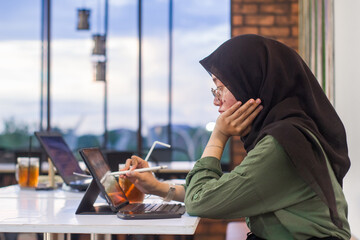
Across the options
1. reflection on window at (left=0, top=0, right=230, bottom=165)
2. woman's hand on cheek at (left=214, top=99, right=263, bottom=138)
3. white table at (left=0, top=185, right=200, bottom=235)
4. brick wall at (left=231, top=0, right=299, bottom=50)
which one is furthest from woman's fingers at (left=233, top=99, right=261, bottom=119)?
reflection on window at (left=0, top=0, right=230, bottom=165)

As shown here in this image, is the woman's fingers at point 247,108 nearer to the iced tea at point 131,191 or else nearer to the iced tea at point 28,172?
the iced tea at point 131,191

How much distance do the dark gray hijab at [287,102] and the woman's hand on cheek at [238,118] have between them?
1.0 inches

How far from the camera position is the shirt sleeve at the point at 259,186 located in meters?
1.42

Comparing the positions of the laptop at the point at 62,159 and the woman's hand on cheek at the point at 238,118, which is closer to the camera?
the woman's hand on cheek at the point at 238,118

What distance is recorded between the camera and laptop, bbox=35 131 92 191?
8.44 ft

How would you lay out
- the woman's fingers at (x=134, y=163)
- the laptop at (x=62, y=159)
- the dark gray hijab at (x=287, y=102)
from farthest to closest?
the laptop at (x=62, y=159)
the woman's fingers at (x=134, y=163)
the dark gray hijab at (x=287, y=102)

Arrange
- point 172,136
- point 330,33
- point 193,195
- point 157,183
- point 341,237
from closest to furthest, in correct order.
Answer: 1. point 341,237
2. point 193,195
3. point 157,183
4. point 330,33
5. point 172,136

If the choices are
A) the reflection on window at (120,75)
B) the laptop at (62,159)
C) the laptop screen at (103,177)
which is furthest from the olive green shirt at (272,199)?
the reflection on window at (120,75)

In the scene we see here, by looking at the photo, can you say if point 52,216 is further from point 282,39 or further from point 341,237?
point 282,39

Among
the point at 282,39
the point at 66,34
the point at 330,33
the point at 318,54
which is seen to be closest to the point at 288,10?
the point at 282,39

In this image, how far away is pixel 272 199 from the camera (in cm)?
144

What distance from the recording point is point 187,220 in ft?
5.30

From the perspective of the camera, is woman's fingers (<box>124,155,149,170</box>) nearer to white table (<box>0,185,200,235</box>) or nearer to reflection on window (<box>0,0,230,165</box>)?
white table (<box>0,185,200,235</box>)

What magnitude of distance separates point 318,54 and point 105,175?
9.24 feet
